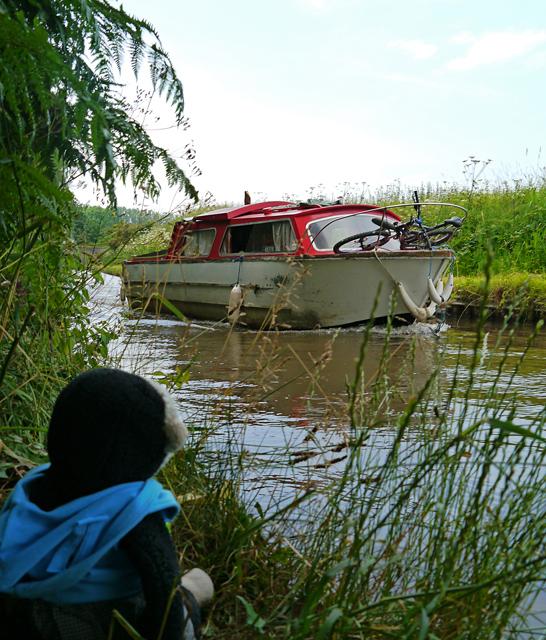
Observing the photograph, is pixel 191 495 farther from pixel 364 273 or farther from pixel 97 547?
pixel 364 273

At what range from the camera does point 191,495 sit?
1852 mm

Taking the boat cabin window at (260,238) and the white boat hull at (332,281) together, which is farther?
the boat cabin window at (260,238)

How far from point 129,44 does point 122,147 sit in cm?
39

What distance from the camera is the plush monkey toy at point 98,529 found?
1.10 meters

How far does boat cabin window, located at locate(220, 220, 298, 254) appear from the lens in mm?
8250

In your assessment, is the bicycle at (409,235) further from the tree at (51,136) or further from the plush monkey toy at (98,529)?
the plush monkey toy at (98,529)

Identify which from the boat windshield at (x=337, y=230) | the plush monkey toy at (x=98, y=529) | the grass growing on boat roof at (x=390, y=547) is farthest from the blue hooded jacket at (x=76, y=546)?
the boat windshield at (x=337, y=230)

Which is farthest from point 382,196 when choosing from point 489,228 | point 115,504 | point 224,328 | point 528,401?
point 115,504

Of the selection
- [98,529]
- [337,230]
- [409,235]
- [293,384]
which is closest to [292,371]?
[293,384]

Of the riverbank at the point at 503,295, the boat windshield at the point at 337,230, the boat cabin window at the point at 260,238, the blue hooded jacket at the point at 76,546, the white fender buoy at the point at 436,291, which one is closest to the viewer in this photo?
the blue hooded jacket at the point at 76,546

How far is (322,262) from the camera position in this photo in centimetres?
763

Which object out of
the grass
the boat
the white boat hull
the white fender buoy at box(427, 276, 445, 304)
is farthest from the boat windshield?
the grass

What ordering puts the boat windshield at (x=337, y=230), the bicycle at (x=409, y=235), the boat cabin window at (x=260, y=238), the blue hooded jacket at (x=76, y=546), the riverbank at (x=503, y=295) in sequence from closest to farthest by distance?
the blue hooded jacket at (x=76, y=546) < the bicycle at (x=409, y=235) < the boat windshield at (x=337, y=230) < the boat cabin window at (x=260, y=238) < the riverbank at (x=503, y=295)

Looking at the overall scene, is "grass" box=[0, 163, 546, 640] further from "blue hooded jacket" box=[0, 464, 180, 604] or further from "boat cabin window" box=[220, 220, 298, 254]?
"boat cabin window" box=[220, 220, 298, 254]
